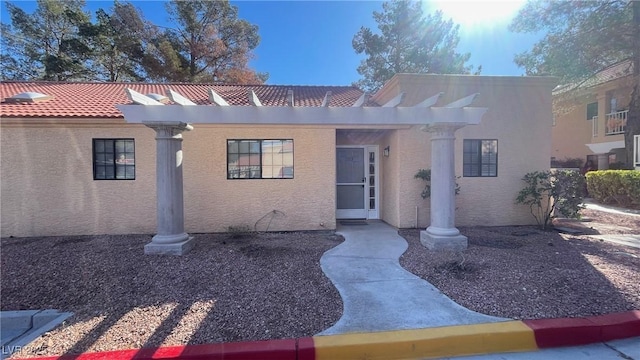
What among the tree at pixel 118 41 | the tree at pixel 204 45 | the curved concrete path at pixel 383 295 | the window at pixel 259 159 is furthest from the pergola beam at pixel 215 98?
the tree at pixel 118 41

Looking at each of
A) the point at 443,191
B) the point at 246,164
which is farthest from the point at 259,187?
the point at 443,191

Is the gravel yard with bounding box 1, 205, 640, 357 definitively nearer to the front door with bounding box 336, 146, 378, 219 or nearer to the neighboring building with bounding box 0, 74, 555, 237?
the neighboring building with bounding box 0, 74, 555, 237

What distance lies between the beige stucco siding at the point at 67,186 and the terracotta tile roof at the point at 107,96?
43 cm

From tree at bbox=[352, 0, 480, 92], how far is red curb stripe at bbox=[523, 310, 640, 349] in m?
19.3

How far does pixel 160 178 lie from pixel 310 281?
11.9 ft

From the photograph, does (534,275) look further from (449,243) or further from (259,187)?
(259,187)

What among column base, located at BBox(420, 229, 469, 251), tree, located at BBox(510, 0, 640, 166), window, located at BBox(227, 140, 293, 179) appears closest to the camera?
column base, located at BBox(420, 229, 469, 251)

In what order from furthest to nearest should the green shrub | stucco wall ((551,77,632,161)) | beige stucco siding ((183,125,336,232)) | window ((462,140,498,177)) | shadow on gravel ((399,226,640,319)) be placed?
stucco wall ((551,77,632,161)) → the green shrub → window ((462,140,498,177)) → beige stucco siding ((183,125,336,232)) → shadow on gravel ((399,226,640,319))

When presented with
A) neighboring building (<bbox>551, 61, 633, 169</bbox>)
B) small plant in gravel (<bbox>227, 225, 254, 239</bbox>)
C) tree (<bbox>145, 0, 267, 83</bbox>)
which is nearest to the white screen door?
small plant in gravel (<bbox>227, 225, 254, 239</bbox>)

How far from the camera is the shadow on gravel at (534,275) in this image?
12.3 ft

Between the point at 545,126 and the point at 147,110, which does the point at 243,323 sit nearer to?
the point at 147,110

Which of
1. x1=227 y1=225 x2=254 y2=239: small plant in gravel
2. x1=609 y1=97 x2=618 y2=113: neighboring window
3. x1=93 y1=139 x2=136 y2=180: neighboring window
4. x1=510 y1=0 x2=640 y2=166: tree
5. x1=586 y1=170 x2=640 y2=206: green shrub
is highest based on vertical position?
x1=510 y1=0 x2=640 y2=166: tree

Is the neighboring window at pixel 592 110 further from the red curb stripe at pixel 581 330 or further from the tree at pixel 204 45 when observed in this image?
the tree at pixel 204 45

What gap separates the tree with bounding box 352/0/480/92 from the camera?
20188 mm
